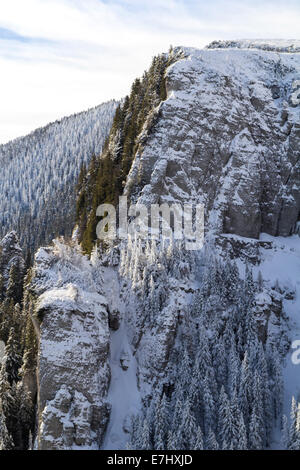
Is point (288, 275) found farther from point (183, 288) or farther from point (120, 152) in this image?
point (120, 152)

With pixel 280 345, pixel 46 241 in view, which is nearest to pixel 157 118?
pixel 280 345

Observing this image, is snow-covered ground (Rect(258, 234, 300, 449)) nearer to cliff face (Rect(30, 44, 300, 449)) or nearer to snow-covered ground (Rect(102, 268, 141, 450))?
cliff face (Rect(30, 44, 300, 449))

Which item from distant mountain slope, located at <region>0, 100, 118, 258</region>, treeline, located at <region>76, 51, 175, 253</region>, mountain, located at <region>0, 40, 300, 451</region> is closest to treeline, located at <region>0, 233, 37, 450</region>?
mountain, located at <region>0, 40, 300, 451</region>

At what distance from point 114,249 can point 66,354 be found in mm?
16210

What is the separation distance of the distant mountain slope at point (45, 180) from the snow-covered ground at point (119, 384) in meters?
57.7

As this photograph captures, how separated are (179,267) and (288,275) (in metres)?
18.6

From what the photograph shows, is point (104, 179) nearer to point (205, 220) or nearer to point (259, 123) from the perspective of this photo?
point (205, 220)

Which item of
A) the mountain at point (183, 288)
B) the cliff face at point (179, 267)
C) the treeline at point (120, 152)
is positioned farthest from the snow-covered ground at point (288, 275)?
the treeline at point (120, 152)

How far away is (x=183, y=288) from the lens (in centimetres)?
6569

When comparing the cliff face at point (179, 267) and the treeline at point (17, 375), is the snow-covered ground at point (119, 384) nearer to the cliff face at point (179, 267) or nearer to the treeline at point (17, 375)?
the cliff face at point (179, 267)

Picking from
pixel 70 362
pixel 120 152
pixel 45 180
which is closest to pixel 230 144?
pixel 120 152

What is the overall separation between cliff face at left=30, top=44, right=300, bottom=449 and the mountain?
16 cm

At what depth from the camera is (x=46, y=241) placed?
122 m

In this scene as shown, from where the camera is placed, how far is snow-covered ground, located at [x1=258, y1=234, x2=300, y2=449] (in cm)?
6631
